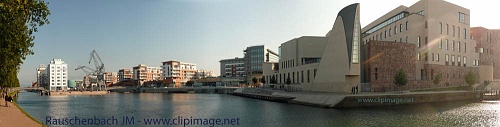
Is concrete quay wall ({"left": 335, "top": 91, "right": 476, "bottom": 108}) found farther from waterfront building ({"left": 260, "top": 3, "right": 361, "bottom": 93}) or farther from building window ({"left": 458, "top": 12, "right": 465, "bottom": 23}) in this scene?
building window ({"left": 458, "top": 12, "right": 465, "bottom": 23})

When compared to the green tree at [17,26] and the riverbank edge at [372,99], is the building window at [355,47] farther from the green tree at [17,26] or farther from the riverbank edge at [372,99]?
the green tree at [17,26]

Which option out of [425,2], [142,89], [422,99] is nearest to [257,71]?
[142,89]

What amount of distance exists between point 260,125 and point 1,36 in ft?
78.6

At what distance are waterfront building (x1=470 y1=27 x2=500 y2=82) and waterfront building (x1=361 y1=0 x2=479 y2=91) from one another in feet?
38.7

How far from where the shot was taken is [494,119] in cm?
3897

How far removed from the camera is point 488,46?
114 meters

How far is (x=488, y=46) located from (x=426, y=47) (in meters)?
44.2

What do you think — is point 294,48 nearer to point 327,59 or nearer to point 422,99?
point 327,59

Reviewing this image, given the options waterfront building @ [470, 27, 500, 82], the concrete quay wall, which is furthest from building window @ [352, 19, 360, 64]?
waterfront building @ [470, 27, 500, 82]

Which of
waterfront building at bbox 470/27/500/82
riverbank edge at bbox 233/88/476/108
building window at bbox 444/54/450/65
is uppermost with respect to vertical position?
waterfront building at bbox 470/27/500/82

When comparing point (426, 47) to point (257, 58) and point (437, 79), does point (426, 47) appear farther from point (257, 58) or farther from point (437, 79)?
point (257, 58)

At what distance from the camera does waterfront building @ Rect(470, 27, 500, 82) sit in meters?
112

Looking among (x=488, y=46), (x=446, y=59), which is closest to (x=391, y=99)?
(x=446, y=59)

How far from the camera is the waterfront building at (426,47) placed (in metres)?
75.1
